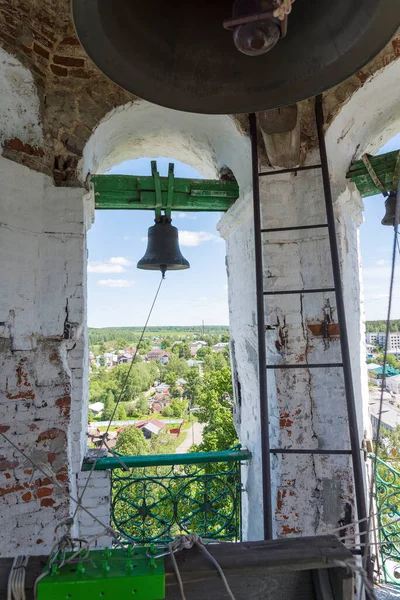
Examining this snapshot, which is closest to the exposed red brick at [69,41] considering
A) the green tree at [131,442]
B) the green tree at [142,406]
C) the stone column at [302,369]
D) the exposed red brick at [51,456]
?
the stone column at [302,369]

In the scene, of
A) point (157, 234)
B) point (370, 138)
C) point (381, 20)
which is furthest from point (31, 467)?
point (370, 138)

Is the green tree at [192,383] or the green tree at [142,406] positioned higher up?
the green tree at [192,383]

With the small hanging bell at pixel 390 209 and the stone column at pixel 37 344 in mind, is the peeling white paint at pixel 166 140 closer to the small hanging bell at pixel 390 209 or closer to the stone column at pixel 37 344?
the stone column at pixel 37 344

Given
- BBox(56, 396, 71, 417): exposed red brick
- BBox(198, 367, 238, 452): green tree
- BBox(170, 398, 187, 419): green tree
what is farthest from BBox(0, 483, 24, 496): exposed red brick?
BBox(170, 398, 187, 419): green tree

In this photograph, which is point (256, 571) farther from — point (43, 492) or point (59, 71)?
point (59, 71)

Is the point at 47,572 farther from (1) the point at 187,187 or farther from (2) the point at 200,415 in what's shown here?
(2) the point at 200,415

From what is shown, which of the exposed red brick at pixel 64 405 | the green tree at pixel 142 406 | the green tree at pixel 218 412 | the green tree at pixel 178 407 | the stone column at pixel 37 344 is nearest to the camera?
the stone column at pixel 37 344

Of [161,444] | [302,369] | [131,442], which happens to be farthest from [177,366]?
[302,369]

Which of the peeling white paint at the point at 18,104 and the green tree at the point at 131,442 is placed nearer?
the peeling white paint at the point at 18,104

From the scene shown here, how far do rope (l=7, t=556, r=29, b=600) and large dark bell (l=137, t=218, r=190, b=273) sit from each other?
83.7 inches

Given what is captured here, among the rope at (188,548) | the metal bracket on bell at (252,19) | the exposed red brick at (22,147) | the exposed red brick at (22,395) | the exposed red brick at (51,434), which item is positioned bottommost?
the rope at (188,548)

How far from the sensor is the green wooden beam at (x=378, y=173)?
2596 mm

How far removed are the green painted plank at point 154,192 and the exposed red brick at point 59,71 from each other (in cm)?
62

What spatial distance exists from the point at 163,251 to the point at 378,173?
1.52m
